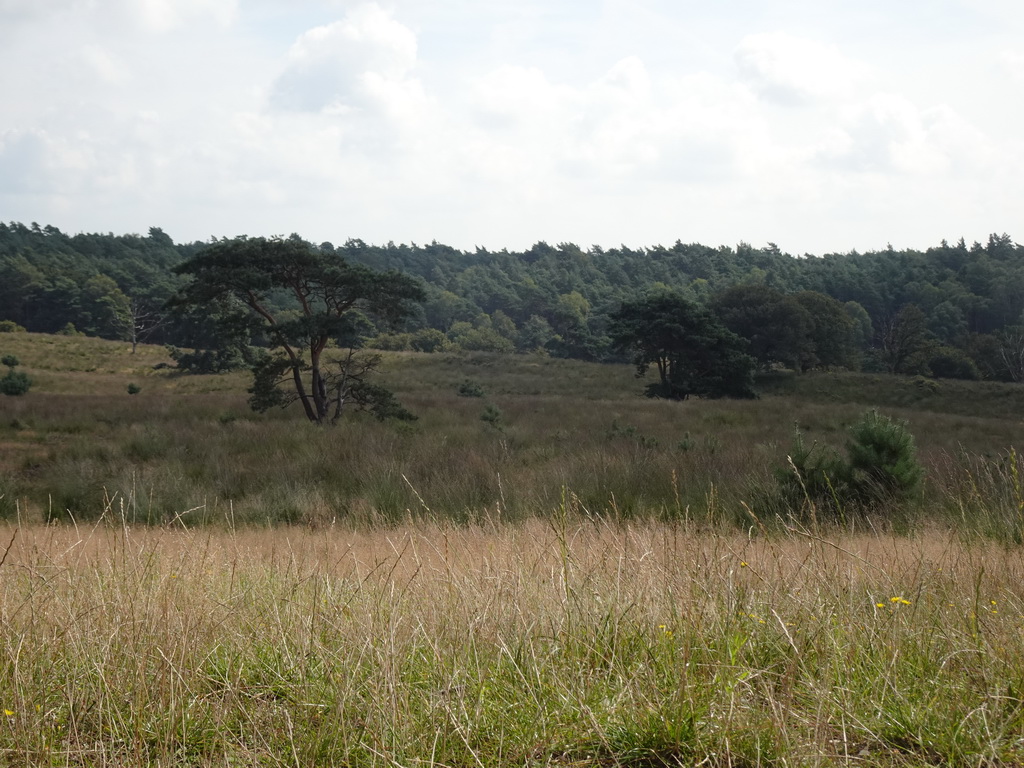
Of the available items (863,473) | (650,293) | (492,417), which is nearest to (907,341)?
(650,293)

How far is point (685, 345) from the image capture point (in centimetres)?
3947

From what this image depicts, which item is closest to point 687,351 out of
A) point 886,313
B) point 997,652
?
point 997,652

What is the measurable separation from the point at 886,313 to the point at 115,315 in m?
82.1

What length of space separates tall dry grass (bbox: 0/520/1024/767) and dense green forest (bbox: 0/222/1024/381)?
1901 centimetres

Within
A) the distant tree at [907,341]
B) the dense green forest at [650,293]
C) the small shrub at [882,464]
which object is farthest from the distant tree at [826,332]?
the small shrub at [882,464]

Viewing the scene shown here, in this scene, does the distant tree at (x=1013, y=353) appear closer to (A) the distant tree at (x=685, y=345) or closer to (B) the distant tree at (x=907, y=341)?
(B) the distant tree at (x=907, y=341)

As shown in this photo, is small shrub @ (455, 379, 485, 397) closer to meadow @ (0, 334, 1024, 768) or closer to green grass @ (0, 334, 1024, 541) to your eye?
green grass @ (0, 334, 1024, 541)

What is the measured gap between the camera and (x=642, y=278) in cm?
11975

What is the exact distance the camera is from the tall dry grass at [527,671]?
2119 mm

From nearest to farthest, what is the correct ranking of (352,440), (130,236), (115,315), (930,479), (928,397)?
(930,479) < (352,440) < (928,397) < (115,315) < (130,236)

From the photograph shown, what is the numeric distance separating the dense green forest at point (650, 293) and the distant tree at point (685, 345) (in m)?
1.75

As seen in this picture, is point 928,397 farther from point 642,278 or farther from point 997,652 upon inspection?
point 642,278

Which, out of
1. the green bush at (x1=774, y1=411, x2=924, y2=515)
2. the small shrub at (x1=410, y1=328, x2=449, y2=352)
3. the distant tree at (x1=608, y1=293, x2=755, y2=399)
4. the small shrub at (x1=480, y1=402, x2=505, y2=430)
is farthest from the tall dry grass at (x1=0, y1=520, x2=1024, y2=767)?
the small shrub at (x1=410, y1=328, x2=449, y2=352)

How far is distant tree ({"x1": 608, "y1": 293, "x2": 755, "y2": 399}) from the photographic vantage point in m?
38.2
